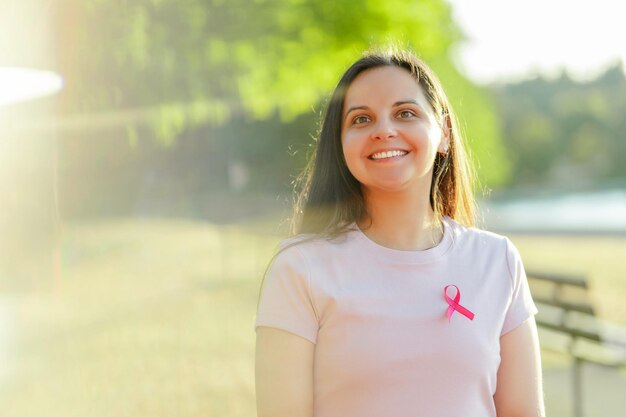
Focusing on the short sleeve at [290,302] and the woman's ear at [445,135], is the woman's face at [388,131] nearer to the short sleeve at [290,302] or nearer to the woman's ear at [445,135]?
the woman's ear at [445,135]

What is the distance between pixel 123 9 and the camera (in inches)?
340

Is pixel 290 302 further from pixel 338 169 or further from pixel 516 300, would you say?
pixel 516 300

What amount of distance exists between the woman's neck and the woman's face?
0.09ft

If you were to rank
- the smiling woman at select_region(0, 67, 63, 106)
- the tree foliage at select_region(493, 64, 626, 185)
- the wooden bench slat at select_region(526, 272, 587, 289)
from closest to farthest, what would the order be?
1. the smiling woman at select_region(0, 67, 63, 106)
2. the wooden bench slat at select_region(526, 272, 587, 289)
3. the tree foliage at select_region(493, 64, 626, 185)

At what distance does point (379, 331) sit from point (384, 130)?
1.29ft

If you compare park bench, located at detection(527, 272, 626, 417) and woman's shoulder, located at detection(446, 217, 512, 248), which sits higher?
woman's shoulder, located at detection(446, 217, 512, 248)

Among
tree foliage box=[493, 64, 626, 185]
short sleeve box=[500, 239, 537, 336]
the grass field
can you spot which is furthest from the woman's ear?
tree foliage box=[493, 64, 626, 185]

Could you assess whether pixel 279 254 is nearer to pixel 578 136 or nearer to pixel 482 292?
pixel 482 292

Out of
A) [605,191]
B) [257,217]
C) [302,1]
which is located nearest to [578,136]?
[605,191]

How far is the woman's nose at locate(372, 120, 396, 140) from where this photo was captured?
180 cm

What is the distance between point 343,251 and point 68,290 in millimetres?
8975

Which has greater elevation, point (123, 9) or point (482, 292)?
point (123, 9)

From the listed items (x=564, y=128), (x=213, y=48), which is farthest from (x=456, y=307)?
(x=564, y=128)

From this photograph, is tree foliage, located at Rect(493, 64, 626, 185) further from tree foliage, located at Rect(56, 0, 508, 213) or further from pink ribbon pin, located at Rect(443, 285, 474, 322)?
pink ribbon pin, located at Rect(443, 285, 474, 322)
